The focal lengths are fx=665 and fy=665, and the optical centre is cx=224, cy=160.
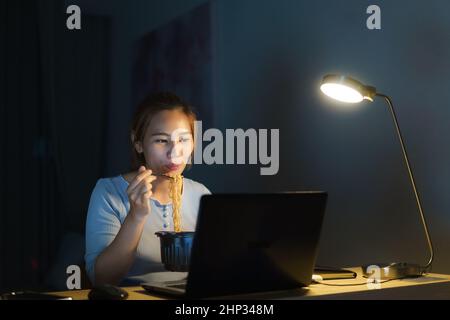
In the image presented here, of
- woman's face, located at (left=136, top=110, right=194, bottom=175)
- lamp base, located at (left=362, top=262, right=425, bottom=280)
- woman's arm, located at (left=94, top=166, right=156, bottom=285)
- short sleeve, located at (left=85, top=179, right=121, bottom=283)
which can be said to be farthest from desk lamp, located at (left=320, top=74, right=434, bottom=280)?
short sleeve, located at (left=85, top=179, right=121, bottom=283)

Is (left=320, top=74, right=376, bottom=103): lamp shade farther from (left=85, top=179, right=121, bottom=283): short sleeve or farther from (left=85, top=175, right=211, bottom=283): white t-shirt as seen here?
(left=85, top=179, right=121, bottom=283): short sleeve

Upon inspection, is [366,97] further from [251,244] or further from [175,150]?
[251,244]

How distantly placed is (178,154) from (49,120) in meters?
1.59

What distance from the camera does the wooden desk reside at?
1459 mm

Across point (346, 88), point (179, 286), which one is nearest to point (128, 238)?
point (179, 286)

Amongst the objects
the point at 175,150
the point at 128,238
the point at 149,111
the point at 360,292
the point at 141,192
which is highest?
the point at 149,111

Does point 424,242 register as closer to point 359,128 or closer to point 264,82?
point 359,128

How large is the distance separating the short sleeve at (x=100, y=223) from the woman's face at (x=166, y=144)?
0.63 ft

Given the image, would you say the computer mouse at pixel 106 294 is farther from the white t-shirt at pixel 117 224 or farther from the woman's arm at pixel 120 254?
the white t-shirt at pixel 117 224

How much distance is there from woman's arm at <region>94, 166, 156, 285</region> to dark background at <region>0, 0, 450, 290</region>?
98cm

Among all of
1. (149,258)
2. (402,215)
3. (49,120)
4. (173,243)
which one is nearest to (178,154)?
(149,258)

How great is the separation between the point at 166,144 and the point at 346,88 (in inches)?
24.3

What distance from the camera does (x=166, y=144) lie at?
7.29 feet

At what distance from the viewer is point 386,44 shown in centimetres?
246
